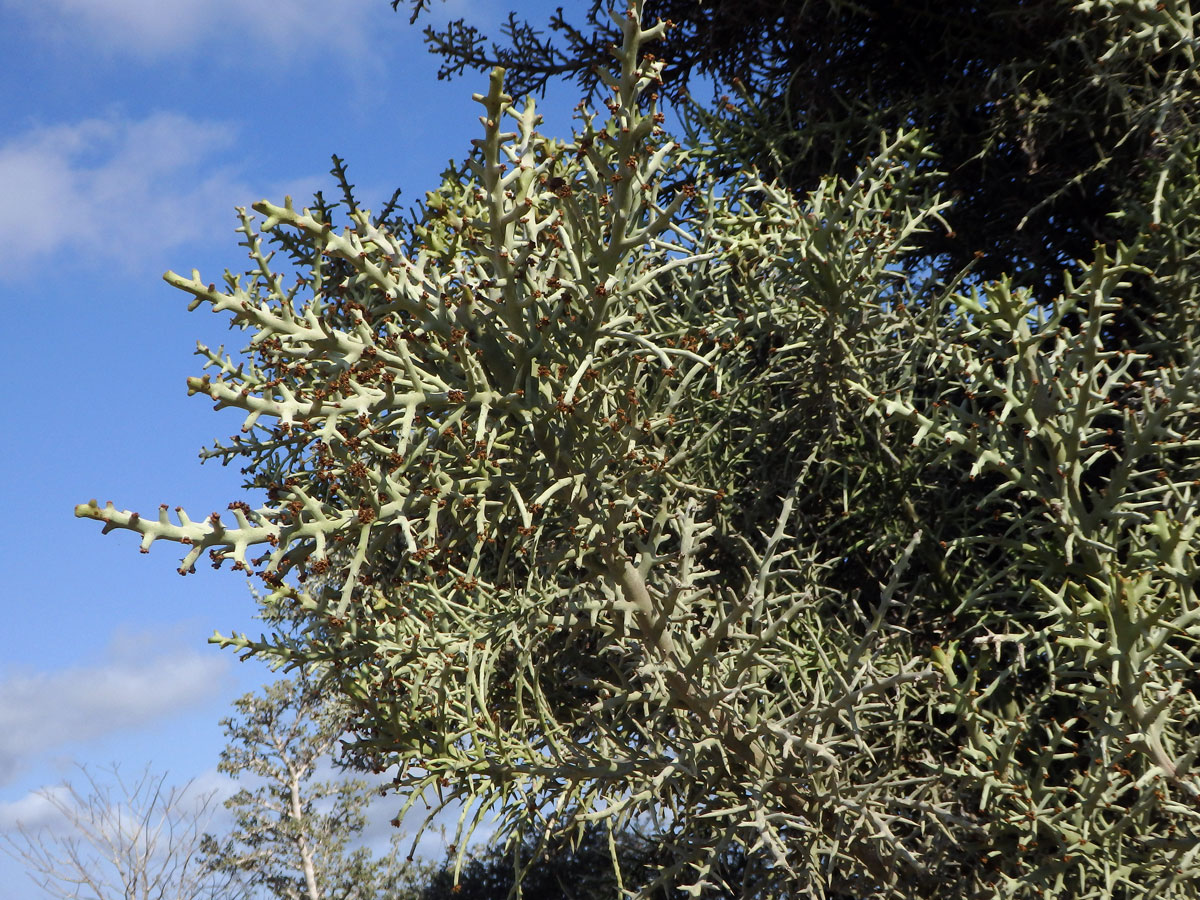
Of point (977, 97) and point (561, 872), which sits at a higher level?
point (977, 97)

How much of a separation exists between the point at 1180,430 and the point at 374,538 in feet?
17.4

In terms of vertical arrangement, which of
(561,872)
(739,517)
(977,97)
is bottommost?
(561,872)

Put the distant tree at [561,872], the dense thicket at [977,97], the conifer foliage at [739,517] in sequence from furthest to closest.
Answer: the distant tree at [561,872] → the dense thicket at [977,97] → the conifer foliage at [739,517]

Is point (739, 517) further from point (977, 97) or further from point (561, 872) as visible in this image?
point (561, 872)

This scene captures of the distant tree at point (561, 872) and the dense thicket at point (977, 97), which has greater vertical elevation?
the dense thicket at point (977, 97)

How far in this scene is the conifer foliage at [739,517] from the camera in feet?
17.0

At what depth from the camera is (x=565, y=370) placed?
5426 mm

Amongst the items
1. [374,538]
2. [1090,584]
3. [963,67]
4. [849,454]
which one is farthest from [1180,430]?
[374,538]

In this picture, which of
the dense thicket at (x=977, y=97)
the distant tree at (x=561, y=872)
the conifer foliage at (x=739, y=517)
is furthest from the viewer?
the distant tree at (x=561, y=872)

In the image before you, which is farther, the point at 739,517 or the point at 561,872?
the point at 561,872


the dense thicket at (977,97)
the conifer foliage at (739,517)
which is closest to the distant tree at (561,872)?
the conifer foliage at (739,517)

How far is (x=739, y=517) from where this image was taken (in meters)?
8.52

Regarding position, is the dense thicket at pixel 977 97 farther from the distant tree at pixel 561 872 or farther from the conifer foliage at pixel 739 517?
the distant tree at pixel 561 872

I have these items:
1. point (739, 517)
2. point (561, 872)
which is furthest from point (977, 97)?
point (561, 872)
